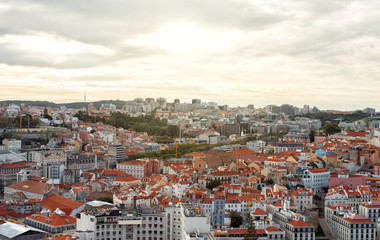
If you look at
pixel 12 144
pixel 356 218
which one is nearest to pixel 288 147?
pixel 356 218

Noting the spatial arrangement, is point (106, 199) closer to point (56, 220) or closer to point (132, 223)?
point (56, 220)

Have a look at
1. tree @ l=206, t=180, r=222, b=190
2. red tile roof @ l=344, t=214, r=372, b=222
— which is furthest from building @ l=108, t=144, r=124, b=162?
red tile roof @ l=344, t=214, r=372, b=222

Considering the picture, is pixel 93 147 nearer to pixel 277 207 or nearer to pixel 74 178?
pixel 74 178

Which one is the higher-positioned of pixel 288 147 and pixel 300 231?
pixel 288 147

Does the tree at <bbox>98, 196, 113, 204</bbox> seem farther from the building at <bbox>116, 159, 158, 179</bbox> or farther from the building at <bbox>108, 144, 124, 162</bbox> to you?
the building at <bbox>108, 144, 124, 162</bbox>

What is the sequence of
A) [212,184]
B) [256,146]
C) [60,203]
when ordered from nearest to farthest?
[60,203]
[212,184]
[256,146]

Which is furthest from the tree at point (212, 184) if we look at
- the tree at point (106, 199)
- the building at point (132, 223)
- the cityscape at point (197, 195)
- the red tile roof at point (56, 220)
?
the red tile roof at point (56, 220)

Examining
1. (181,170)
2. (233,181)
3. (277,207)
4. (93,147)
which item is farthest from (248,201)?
(93,147)

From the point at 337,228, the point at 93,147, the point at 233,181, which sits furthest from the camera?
the point at 93,147

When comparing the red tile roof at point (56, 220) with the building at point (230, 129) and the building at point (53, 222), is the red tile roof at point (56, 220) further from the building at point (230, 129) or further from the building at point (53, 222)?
the building at point (230, 129)

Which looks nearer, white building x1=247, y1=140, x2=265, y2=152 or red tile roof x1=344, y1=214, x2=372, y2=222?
red tile roof x1=344, y1=214, x2=372, y2=222

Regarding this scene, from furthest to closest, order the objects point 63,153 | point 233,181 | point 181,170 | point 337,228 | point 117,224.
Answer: point 63,153 < point 181,170 < point 233,181 < point 337,228 < point 117,224
